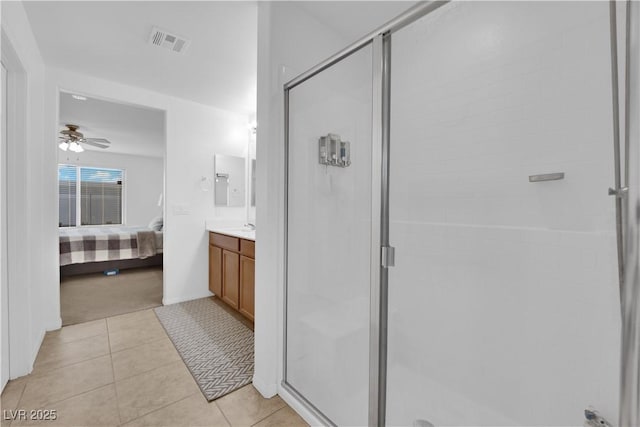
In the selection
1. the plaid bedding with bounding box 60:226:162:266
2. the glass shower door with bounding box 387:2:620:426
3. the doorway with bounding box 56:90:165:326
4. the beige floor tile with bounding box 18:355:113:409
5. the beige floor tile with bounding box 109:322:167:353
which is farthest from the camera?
the plaid bedding with bounding box 60:226:162:266

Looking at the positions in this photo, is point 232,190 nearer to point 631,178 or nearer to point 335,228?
point 335,228

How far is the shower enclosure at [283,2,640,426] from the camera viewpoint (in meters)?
0.97


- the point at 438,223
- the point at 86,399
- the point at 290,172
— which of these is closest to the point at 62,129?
the point at 86,399

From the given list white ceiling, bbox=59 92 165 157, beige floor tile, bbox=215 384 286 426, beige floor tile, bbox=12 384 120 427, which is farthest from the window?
beige floor tile, bbox=215 384 286 426

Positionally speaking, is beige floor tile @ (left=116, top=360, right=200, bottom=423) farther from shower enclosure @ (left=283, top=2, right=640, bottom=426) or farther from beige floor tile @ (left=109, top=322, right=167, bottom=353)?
shower enclosure @ (left=283, top=2, right=640, bottom=426)

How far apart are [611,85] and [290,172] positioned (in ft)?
4.49

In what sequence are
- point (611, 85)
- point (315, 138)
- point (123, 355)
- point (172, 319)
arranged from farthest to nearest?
point (172, 319) < point (123, 355) < point (315, 138) < point (611, 85)

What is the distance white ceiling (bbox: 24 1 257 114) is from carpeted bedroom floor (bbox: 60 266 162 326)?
7.62 ft

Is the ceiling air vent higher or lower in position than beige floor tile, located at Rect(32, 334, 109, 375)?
higher

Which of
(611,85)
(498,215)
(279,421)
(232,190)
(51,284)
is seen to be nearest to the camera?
(611,85)

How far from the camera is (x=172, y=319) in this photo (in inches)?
108

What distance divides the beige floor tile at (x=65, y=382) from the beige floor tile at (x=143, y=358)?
0.06 m

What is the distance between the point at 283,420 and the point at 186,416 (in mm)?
513

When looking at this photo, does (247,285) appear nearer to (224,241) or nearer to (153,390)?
(224,241)
